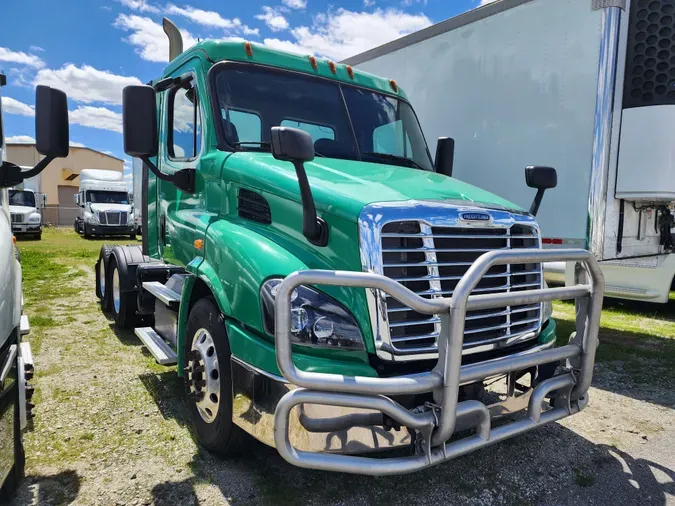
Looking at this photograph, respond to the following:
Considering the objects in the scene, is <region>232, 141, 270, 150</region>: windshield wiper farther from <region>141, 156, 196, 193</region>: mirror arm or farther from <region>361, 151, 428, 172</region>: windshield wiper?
<region>361, 151, 428, 172</region>: windshield wiper

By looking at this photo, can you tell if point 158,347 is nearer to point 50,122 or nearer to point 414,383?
point 50,122

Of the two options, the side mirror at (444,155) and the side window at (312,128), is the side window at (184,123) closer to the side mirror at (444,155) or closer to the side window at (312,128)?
the side window at (312,128)

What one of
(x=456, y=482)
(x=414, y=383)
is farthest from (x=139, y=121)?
(x=456, y=482)

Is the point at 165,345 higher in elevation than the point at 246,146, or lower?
lower

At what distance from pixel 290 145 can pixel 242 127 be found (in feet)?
3.96

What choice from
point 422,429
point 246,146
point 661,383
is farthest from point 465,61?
point 422,429

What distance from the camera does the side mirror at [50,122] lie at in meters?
2.85

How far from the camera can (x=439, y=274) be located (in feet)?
9.23

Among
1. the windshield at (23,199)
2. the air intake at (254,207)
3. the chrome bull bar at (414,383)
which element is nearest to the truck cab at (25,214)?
the windshield at (23,199)

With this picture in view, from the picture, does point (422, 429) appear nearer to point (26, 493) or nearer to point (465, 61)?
point (26, 493)

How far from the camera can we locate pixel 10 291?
2549 millimetres

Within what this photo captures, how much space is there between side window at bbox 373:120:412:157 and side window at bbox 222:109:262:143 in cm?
98

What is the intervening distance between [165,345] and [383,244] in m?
2.31

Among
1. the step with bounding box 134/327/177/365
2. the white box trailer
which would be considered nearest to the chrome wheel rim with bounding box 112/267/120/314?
the step with bounding box 134/327/177/365
